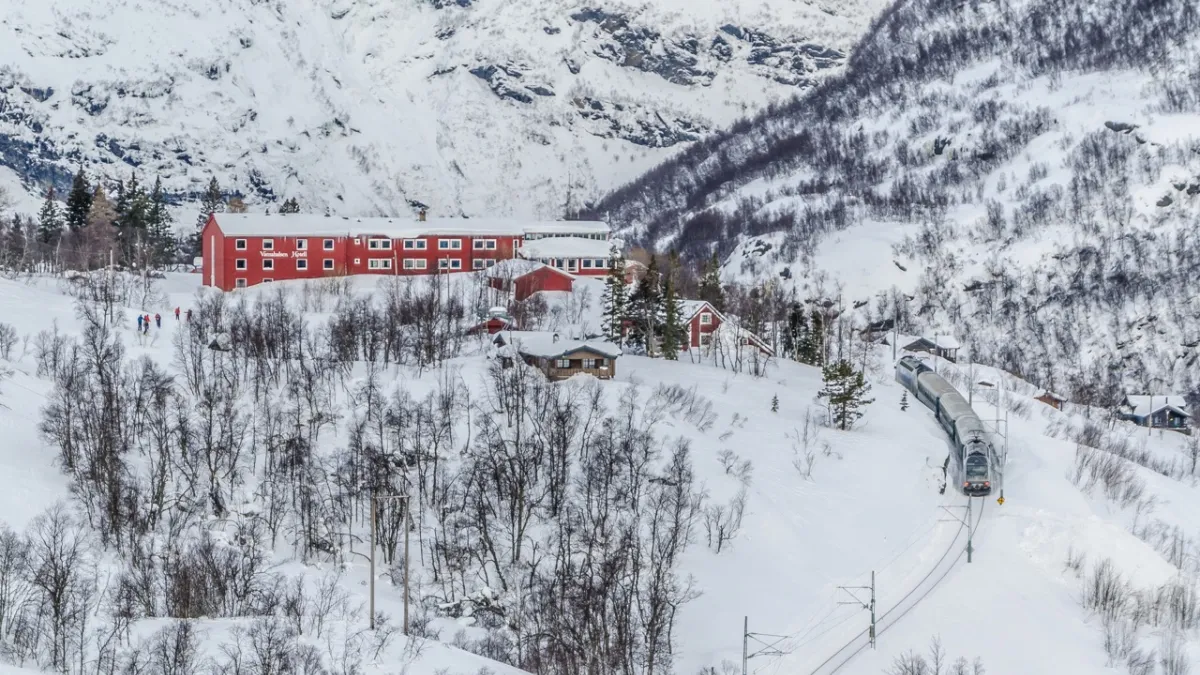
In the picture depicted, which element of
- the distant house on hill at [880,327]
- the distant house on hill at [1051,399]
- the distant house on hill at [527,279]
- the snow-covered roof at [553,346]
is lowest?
the distant house on hill at [1051,399]

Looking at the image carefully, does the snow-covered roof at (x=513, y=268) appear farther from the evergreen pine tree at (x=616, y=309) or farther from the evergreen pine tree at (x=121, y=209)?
the evergreen pine tree at (x=121, y=209)

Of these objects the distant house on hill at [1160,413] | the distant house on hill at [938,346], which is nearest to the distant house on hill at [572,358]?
the distant house on hill at [938,346]

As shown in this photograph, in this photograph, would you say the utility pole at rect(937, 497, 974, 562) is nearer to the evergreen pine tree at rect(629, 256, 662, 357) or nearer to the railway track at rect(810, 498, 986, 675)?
the railway track at rect(810, 498, 986, 675)

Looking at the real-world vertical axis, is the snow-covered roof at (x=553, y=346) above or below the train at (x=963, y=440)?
above

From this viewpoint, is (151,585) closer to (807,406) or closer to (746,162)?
(807,406)

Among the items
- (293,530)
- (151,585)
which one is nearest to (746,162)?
(293,530)
